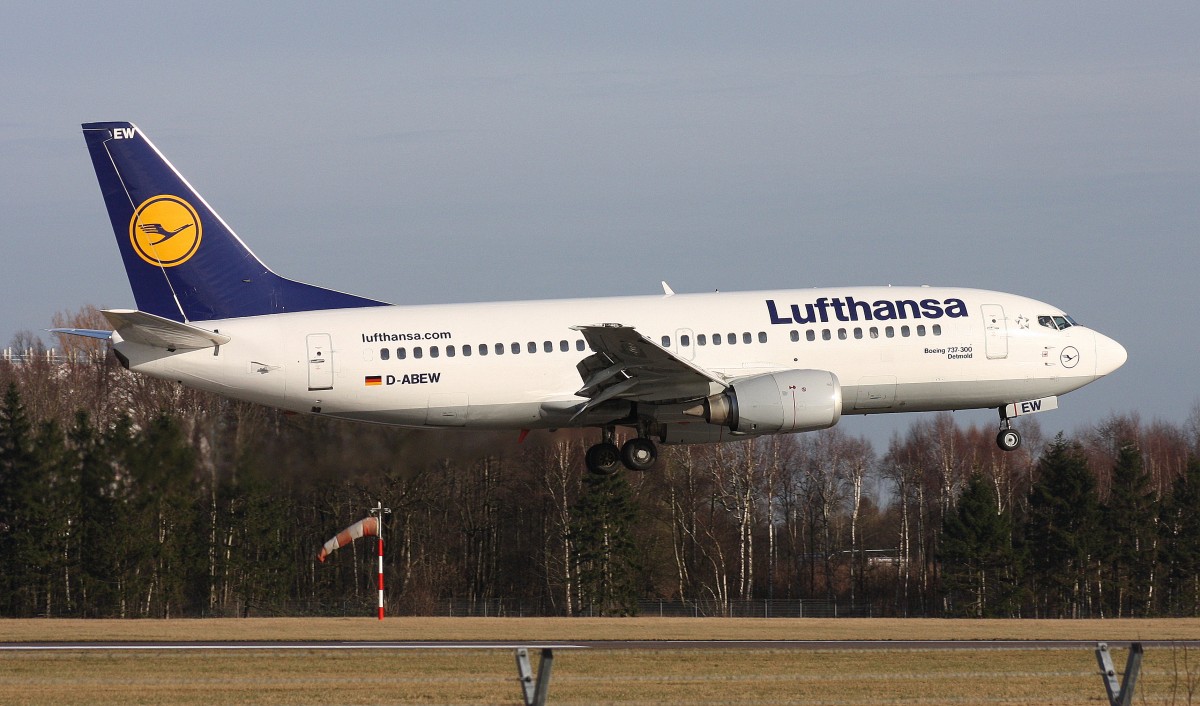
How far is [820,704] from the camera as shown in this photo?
67.7ft

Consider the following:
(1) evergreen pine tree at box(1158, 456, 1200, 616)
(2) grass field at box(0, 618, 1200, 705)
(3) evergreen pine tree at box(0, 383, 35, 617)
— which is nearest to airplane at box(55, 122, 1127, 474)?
(2) grass field at box(0, 618, 1200, 705)

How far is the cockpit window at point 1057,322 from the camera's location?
41.6 metres

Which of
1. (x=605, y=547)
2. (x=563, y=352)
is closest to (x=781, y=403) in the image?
(x=563, y=352)

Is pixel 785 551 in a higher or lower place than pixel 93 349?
lower

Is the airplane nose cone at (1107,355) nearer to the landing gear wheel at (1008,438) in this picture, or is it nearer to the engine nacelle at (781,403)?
the landing gear wheel at (1008,438)

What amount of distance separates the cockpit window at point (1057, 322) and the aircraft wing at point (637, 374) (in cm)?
958

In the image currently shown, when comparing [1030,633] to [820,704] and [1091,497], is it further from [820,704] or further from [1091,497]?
[1091,497]

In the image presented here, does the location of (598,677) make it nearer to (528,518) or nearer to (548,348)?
(548,348)

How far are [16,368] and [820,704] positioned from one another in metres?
70.4

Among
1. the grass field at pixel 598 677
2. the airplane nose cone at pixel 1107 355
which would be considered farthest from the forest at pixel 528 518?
the airplane nose cone at pixel 1107 355

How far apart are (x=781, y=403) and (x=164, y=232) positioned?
53.4 feet

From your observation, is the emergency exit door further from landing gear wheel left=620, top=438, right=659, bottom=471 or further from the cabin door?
the cabin door

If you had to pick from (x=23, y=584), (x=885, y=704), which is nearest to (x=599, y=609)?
(x=23, y=584)

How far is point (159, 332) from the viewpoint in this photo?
1444 inches
